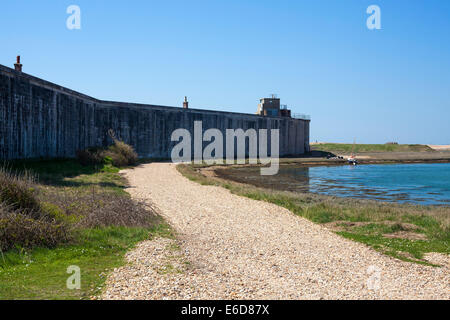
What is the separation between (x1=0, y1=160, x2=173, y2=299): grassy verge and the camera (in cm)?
623

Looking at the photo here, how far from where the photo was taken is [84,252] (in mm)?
8227

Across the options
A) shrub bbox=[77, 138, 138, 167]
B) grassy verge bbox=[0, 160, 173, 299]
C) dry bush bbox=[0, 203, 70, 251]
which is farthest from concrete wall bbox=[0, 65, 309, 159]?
dry bush bbox=[0, 203, 70, 251]

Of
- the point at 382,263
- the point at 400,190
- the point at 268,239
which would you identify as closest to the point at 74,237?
the point at 268,239

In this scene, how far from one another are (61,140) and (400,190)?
2349cm

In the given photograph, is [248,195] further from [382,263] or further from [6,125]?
[6,125]

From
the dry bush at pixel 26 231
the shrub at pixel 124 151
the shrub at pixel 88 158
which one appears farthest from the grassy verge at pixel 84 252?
the shrub at pixel 124 151

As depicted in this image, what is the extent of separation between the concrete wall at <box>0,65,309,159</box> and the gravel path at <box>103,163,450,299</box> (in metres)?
12.7

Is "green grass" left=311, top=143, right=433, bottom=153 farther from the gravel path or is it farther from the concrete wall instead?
the gravel path

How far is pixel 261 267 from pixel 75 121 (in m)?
25.5

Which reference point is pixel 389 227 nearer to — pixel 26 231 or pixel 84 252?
pixel 84 252

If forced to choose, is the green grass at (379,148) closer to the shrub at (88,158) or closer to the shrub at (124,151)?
the shrub at (124,151)

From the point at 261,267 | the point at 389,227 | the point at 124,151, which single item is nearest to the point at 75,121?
the point at 124,151
